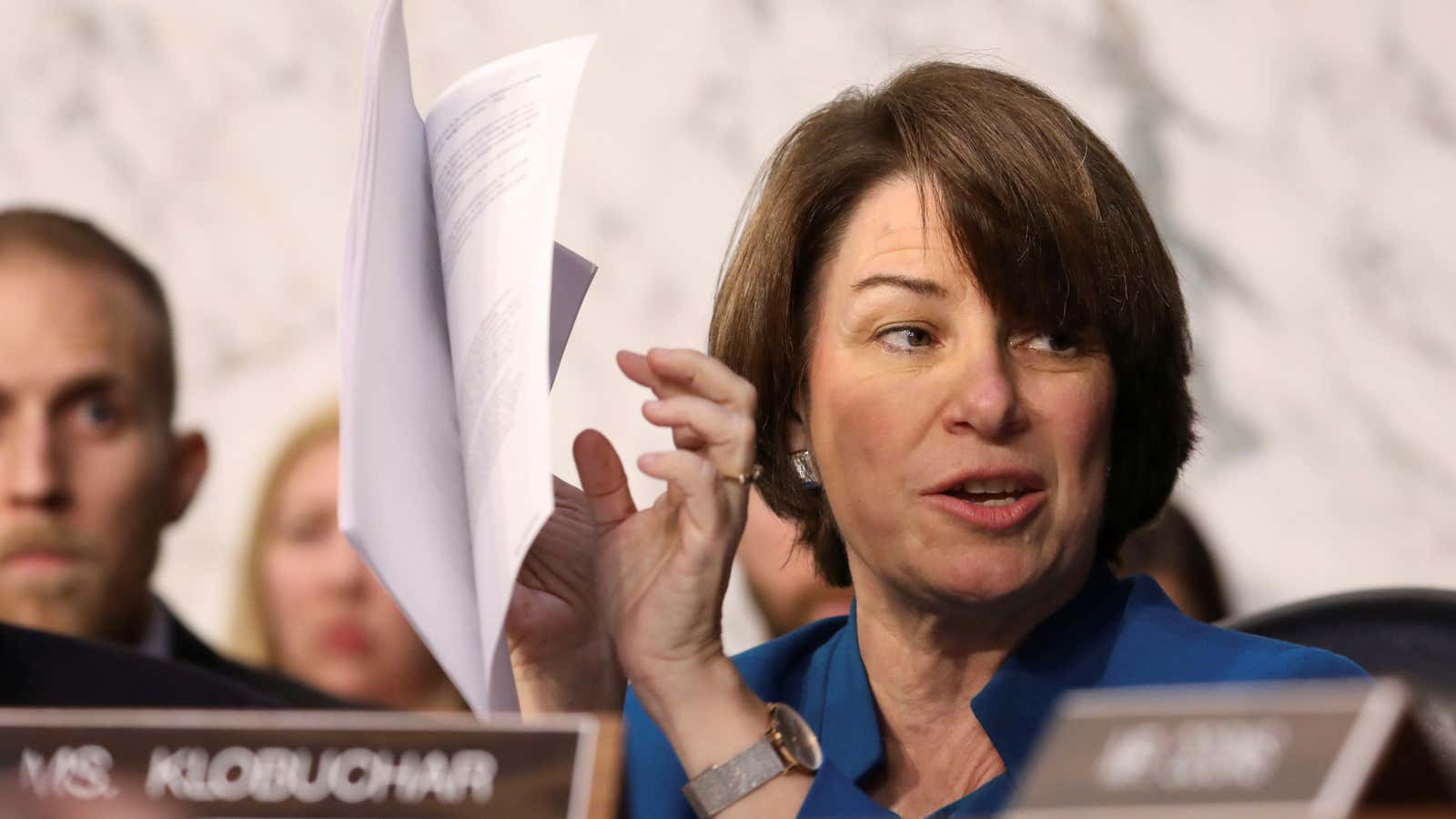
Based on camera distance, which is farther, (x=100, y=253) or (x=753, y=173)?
(x=753, y=173)

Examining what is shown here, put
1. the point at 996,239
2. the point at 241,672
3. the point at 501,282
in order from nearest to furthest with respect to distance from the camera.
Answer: the point at 501,282 < the point at 996,239 < the point at 241,672

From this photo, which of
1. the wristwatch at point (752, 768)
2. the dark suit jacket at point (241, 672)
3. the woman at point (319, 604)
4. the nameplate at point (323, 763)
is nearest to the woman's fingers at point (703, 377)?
the wristwatch at point (752, 768)

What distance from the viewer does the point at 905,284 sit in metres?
1.39

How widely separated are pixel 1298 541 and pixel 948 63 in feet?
5.15

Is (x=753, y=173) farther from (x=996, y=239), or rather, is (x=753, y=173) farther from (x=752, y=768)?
(x=752, y=768)

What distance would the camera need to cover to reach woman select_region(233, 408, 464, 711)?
2.69 m

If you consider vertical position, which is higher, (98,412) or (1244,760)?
(98,412)

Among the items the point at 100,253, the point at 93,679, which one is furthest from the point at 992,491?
the point at 100,253

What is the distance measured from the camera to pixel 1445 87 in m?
2.83

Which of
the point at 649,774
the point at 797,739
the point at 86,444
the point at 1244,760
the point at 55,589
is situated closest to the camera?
the point at 1244,760

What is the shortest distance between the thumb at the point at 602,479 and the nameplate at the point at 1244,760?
74cm

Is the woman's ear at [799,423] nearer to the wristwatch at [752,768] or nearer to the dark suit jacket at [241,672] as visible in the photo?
the wristwatch at [752,768]

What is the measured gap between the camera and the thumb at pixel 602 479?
1.36 metres

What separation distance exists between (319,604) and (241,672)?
0.52 metres
